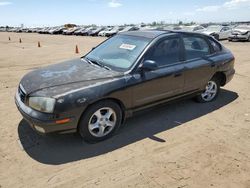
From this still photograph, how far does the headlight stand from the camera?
355cm

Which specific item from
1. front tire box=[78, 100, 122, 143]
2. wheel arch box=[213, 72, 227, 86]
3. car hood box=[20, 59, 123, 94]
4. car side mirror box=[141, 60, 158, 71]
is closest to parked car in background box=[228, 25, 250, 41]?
wheel arch box=[213, 72, 227, 86]

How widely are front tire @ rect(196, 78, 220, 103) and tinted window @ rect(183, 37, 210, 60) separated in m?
0.70

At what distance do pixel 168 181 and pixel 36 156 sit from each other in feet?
6.08

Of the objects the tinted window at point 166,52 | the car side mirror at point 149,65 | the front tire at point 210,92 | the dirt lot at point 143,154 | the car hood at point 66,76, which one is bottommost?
the dirt lot at point 143,154

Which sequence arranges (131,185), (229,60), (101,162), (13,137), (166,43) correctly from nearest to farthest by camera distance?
(131,185), (101,162), (13,137), (166,43), (229,60)

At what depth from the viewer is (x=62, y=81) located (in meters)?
3.98

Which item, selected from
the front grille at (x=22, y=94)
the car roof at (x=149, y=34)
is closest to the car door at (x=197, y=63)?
the car roof at (x=149, y=34)

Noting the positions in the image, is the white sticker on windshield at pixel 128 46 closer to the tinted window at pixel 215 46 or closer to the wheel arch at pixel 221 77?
the tinted window at pixel 215 46

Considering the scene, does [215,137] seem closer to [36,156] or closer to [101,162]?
[101,162]

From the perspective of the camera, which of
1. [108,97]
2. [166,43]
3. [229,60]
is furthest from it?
[229,60]

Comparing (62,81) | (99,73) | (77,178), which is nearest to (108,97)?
(99,73)

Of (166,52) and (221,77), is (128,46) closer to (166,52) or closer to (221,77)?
(166,52)

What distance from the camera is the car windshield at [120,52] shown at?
174 inches

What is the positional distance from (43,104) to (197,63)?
3137 millimetres
